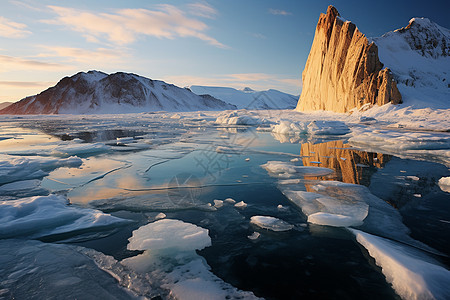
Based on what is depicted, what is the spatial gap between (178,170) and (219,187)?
6.07ft

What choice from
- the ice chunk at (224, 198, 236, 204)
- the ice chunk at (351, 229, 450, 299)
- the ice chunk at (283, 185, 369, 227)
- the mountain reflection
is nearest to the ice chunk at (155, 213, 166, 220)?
the ice chunk at (224, 198, 236, 204)

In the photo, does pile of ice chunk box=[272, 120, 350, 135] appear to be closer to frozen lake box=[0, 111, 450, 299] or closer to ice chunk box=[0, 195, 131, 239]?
frozen lake box=[0, 111, 450, 299]

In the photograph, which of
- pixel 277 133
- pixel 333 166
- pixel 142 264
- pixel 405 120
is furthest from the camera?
pixel 405 120

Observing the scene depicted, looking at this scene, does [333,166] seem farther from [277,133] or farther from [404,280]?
[277,133]

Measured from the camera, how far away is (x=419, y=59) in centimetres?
2994


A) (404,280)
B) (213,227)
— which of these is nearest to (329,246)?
(404,280)

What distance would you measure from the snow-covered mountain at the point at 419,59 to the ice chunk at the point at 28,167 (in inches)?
1070

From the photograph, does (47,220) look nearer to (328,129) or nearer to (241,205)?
(241,205)

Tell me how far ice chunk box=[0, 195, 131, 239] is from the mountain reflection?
5211 millimetres

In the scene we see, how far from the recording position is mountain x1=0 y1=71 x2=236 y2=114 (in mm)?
89562

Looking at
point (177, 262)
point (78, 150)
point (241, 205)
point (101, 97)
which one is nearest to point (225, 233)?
point (177, 262)

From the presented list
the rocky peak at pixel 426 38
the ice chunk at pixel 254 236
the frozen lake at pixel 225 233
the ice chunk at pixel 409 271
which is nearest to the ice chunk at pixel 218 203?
the frozen lake at pixel 225 233

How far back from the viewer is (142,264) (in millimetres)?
2814

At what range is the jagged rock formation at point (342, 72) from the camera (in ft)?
83.4
